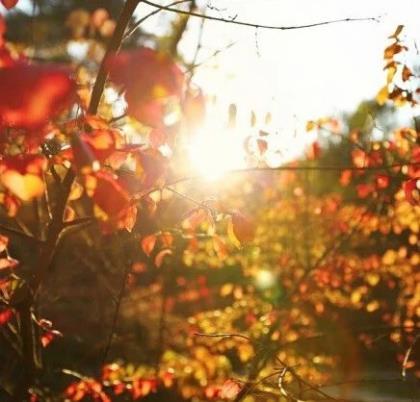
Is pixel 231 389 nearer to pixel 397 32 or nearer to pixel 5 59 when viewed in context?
pixel 5 59

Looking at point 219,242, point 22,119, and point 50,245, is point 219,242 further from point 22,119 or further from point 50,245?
point 22,119

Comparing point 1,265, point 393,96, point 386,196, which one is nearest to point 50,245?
point 1,265

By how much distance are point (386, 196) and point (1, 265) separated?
4.18m

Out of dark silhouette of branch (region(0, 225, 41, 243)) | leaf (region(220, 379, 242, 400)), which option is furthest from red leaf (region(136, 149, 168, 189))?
leaf (region(220, 379, 242, 400))

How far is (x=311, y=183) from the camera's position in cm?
1040

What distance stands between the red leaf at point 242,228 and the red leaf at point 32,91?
122cm

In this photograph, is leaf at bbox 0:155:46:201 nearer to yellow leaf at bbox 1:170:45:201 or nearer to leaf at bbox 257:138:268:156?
yellow leaf at bbox 1:170:45:201

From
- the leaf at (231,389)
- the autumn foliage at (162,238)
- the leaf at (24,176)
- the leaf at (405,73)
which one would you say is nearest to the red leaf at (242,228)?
the autumn foliage at (162,238)

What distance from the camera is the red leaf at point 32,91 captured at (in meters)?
1.27

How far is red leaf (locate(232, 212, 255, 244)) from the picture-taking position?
7.78 ft

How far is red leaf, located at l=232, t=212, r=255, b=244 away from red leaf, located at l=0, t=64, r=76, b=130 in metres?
1.22

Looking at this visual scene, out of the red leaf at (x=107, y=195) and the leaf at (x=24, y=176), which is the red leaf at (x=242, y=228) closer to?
the red leaf at (x=107, y=195)

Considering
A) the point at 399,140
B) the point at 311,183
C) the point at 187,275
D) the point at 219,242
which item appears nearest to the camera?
the point at 219,242

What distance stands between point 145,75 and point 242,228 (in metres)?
1.12
